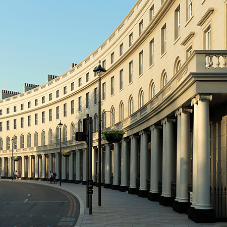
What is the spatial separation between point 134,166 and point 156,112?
918cm

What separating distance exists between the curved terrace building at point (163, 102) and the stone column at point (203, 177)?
4cm

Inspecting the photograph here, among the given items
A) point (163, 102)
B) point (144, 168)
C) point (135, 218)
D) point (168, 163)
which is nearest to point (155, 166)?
point (144, 168)

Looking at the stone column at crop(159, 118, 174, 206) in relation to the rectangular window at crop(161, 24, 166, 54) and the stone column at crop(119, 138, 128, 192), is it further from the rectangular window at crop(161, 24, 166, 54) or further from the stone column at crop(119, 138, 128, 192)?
the stone column at crop(119, 138, 128, 192)

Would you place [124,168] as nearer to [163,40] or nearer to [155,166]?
[155,166]

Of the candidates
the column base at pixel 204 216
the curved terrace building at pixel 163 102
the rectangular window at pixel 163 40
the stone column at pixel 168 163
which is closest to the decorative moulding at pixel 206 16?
the curved terrace building at pixel 163 102

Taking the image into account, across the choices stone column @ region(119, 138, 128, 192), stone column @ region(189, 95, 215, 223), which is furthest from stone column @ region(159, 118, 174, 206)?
stone column @ region(119, 138, 128, 192)

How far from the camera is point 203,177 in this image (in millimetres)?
14844

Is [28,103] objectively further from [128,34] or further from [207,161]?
[207,161]

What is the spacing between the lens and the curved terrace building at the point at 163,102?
49.5 feet

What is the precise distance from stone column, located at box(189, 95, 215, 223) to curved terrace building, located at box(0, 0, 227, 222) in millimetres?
36

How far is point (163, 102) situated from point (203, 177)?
7209mm


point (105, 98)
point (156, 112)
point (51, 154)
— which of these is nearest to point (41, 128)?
point (51, 154)

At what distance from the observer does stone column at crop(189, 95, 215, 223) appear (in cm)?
1472

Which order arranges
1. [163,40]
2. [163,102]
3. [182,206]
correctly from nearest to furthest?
[182,206] < [163,102] < [163,40]
